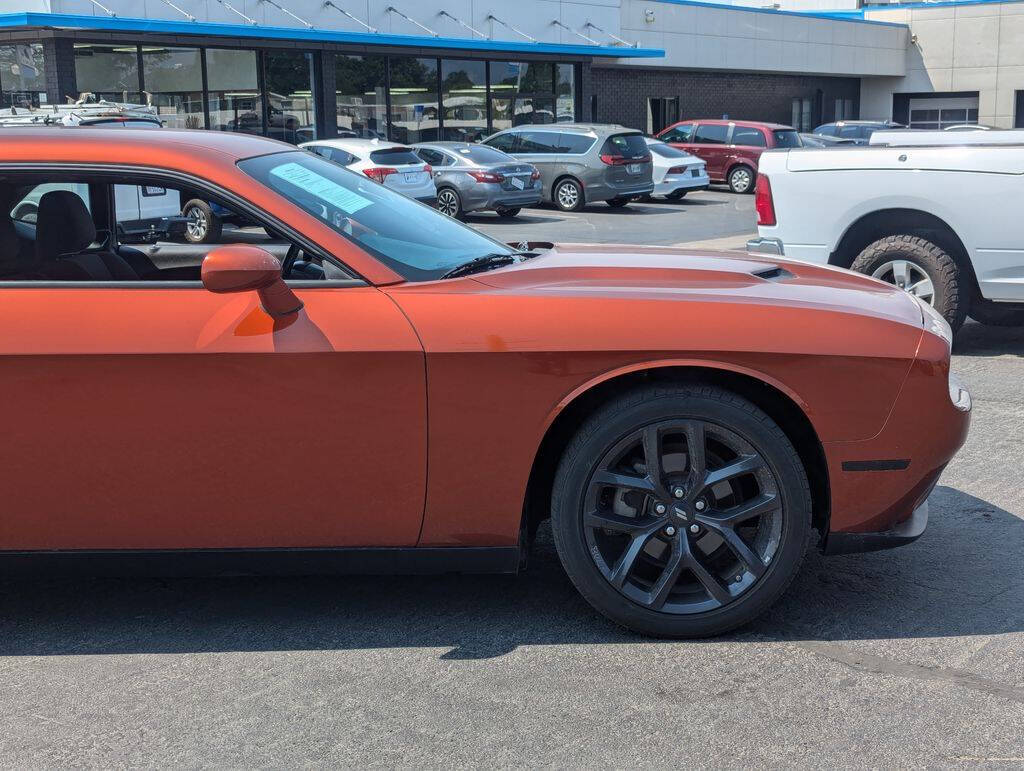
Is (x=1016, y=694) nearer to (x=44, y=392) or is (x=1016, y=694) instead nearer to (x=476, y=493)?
(x=476, y=493)

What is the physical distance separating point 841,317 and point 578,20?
121 ft

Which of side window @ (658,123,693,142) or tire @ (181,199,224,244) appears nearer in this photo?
tire @ (181,199,224,244)

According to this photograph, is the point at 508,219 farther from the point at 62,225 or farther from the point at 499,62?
the point at 62,225

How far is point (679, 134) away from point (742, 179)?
2930 millimetres

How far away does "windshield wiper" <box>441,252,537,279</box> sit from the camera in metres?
4.12

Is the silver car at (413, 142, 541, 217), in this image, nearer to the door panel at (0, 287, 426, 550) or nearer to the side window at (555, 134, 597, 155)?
the side window at (555, 134, 597, 155)

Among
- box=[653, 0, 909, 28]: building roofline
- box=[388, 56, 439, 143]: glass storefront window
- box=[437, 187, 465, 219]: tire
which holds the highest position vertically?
box=[653, 0, 909, 28]: building roofline

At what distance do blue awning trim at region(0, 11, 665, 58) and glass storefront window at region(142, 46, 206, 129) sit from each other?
71cm

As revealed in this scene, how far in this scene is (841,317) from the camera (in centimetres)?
390

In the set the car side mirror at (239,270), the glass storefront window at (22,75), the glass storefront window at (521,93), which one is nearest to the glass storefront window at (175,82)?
the glass storefront window at (22,75)

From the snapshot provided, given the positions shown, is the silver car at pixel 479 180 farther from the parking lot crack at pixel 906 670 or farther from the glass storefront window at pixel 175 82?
the parking lot crack at pixel 906 670

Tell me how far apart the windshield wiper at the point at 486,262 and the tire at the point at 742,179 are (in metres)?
→ 25.4

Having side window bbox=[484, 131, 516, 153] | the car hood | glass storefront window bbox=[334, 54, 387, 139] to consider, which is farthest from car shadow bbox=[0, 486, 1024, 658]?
glass storefront window bbox=[334, 54, 387, 139]

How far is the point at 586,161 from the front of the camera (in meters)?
24.6
